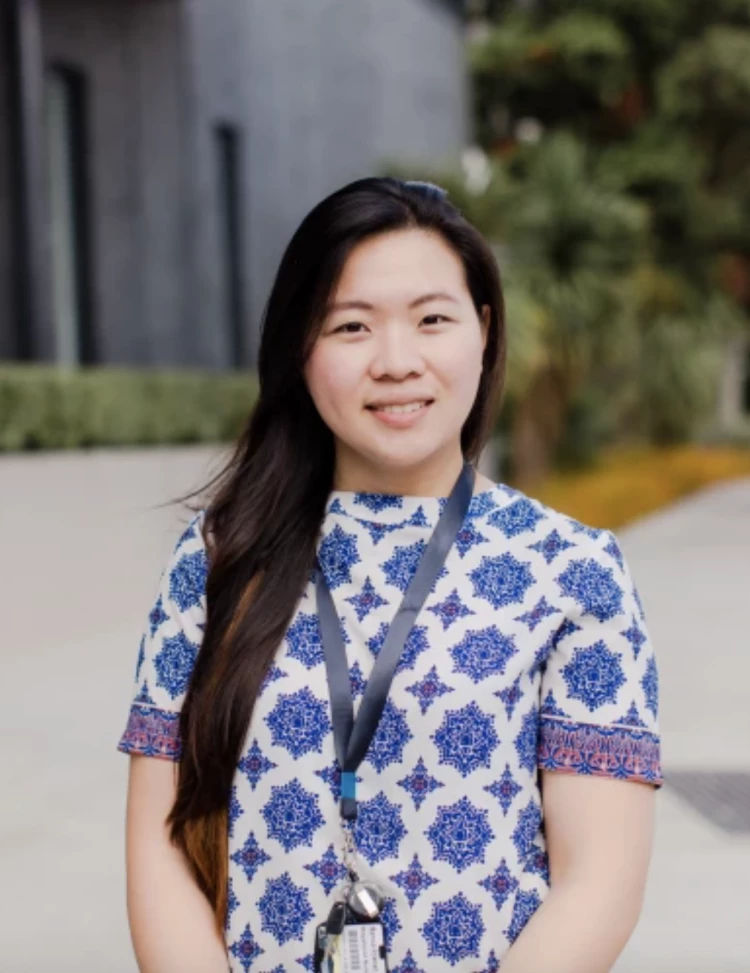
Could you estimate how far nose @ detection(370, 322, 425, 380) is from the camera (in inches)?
69.7

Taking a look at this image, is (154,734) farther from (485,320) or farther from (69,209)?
(69,209)

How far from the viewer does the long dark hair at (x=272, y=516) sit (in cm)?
175

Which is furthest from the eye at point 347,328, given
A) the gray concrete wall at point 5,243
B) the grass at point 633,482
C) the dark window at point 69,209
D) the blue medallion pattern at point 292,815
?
the grass at point 633,482

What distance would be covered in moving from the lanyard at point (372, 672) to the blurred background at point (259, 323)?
0.56 meters

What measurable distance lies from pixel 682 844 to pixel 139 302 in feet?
25.0

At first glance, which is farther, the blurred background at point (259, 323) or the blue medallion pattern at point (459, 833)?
the blurred background at point (259, 323)

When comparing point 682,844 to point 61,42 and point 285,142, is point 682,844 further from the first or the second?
point 285,142

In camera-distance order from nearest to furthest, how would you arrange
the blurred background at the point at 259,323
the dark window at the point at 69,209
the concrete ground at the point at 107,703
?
the concrete ground at the point at 107,703
the blurred background at the point at 259,323
the dark window at the point at 69,209

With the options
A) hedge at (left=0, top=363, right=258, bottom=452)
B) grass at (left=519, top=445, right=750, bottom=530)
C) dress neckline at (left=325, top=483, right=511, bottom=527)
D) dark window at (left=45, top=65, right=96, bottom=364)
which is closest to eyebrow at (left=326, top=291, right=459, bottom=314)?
dress neckline at (left=325, top=483, right=511, bottom=527)

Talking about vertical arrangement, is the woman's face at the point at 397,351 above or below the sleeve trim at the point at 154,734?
above

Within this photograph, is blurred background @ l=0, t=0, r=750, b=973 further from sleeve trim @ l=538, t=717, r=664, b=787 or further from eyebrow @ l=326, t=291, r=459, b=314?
sleeve trim @ l=538, t=717, r=664, b=787

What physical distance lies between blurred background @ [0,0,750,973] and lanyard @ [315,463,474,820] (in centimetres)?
56

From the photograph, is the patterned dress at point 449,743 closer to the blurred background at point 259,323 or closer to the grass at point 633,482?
the blurred background at point 259,323

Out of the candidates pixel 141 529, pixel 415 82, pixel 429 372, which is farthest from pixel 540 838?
pixel 415 82
